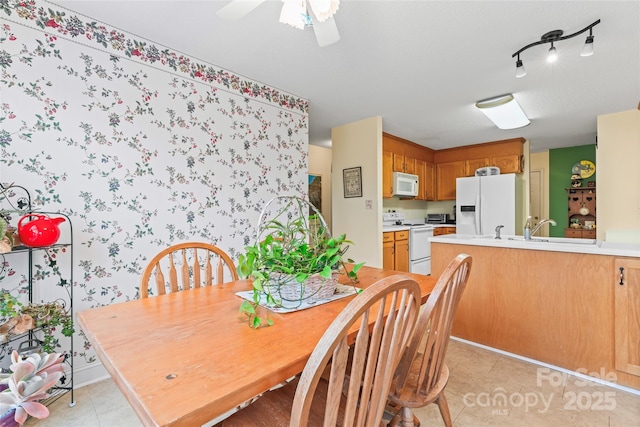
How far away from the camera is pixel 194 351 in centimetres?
75

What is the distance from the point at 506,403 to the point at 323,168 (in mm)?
4378

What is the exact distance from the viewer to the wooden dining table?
1.84 ft

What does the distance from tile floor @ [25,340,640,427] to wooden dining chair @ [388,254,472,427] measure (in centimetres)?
61

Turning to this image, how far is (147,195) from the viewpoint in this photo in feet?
6.85

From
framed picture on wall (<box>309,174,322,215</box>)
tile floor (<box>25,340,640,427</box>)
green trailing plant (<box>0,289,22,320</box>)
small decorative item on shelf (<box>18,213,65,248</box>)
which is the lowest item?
tile floor (<box>25,340,640,427</box>)

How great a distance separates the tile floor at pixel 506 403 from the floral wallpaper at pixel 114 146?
35 cm

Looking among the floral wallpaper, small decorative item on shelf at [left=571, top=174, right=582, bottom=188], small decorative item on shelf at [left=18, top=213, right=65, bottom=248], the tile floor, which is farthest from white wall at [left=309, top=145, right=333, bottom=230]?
small decorative item on shelf at [left=571, top=174, right=582, bottom=188]

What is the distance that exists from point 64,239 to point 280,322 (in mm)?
1633

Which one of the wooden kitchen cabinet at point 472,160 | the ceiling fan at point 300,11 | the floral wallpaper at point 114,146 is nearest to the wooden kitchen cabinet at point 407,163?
the wooden kitchen cabinet at point 472,160

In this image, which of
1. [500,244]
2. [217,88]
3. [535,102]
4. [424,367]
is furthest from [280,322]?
[535,102]

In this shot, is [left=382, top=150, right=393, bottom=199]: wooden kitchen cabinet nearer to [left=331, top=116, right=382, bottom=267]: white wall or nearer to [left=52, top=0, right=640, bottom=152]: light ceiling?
[left=331, top=116, right=382, bottom=267]: white wall

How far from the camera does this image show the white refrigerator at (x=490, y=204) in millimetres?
4332

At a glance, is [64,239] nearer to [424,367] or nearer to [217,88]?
[217,88]

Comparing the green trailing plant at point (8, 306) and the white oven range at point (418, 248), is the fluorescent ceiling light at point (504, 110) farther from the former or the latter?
the green trailing plant at point (8, 306)
